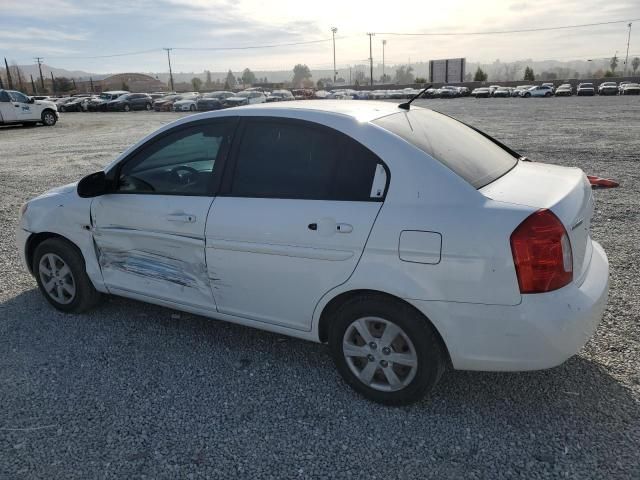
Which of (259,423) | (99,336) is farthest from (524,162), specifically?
(99,336)

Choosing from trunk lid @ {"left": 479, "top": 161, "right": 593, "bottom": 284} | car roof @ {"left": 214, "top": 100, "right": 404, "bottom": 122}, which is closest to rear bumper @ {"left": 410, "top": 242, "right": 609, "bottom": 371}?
trunk lid @ {"left": 479, "top": 161, "right": 593, "bottom": 284}

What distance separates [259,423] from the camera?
291 cm

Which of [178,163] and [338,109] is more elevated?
[338,109]

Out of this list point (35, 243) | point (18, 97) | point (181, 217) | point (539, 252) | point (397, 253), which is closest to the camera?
point (539, 252)

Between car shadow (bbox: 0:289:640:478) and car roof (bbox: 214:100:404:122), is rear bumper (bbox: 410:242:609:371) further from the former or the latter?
car roof (bbox: 214:100:404:122)

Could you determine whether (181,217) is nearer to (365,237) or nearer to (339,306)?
(339,306)

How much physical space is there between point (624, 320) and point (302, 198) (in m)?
2.65

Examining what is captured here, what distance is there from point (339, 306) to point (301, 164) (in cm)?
88

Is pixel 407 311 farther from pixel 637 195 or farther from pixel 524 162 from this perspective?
pixel 637 195

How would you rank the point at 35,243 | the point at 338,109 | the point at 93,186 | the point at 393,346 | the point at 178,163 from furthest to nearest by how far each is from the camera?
the point at 35,243
the point at 178,163
the point at 93,186
the point at 338,109
the point at 393,346

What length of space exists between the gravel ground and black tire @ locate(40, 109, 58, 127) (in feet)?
85.4

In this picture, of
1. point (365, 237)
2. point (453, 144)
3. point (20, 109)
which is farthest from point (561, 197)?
point (20, 109)

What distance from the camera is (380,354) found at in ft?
9.64

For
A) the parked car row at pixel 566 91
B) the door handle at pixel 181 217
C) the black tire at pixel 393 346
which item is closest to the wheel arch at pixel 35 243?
the door handle at pixel 181 217
